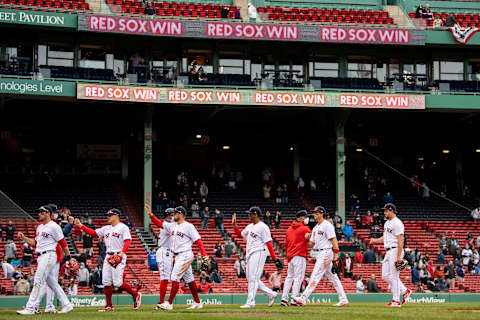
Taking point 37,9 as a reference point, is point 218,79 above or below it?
below

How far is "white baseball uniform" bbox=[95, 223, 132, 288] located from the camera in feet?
50.8

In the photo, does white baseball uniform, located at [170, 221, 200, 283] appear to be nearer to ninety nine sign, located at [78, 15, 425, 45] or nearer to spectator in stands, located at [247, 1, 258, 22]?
ninety nine sign, located at [78, 15, 425, 45]

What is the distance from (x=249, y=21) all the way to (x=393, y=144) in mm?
12390

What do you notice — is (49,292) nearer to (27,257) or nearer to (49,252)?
(49,252)

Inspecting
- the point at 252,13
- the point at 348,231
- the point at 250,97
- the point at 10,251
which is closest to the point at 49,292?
the point at 10,251

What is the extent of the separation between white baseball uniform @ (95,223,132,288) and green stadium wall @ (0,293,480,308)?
6.99 m

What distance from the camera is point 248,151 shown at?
145ft

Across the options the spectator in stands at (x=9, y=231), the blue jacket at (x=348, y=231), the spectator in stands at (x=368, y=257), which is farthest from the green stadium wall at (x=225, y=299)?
the blue jacket at (x=348, y=231)

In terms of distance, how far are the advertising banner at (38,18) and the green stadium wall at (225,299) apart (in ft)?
52.0

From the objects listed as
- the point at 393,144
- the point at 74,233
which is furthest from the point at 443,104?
the point at 74,233

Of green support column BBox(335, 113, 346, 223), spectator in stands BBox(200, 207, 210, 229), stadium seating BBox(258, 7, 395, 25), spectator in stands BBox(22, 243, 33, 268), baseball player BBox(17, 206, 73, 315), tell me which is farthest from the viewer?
stadium seating BBox(258, 7, 395, 25)

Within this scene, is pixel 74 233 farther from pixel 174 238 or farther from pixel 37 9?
pixel 174 238

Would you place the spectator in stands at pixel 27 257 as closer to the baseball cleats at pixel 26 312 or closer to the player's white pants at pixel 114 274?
the player's white pants at pixel 114 274

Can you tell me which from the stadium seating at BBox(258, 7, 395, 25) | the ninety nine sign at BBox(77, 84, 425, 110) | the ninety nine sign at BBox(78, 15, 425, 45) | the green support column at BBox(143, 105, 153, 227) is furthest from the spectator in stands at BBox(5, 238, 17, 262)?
the stadium seating at BBox(258, 7, 395, 25)
